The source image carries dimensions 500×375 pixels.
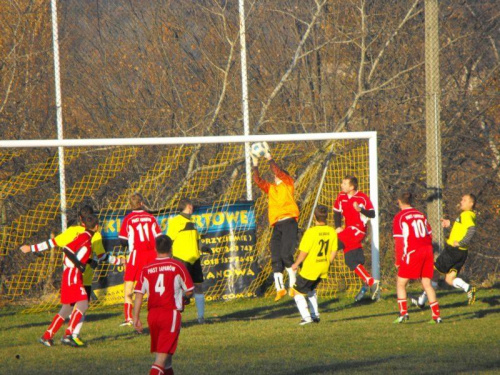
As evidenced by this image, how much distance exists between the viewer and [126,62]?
16656mm

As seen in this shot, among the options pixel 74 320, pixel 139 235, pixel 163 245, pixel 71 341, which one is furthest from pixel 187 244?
pixel 163 245

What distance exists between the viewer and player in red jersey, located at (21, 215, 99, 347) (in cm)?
938

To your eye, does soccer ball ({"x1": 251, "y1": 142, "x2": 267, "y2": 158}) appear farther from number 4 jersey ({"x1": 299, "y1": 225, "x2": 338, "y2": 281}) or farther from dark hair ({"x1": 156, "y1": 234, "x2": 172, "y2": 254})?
dark hair ({"x1": 156, "y1": 234, "x2": 172, "y2": 254})

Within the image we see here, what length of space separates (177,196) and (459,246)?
533cm

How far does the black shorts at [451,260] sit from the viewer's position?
1153cm

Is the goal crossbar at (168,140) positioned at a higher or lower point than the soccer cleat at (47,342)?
higher

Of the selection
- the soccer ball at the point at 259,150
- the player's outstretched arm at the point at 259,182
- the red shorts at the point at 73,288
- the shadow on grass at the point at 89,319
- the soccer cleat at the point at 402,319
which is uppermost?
the soccer ball at the point at 259,150

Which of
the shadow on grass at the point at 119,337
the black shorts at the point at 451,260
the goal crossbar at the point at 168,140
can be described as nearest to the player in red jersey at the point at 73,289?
the shadow on grass at the point at 119,337

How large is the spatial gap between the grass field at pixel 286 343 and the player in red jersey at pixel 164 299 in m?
0.98

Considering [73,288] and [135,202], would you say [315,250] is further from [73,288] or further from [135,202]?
[73,288]

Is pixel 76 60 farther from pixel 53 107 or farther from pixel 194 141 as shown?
pixel 194 141

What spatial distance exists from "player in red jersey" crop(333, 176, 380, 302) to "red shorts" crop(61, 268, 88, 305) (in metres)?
4.24

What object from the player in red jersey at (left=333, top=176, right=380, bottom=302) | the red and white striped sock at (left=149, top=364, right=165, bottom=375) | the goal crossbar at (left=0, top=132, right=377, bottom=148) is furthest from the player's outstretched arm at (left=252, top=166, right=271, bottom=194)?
the red and white striped sock at (left=149, top=364, right=165, bottom=375)

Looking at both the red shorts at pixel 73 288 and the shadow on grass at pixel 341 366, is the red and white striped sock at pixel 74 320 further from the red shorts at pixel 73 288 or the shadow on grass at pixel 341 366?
the shadow on grass at pixel 341 366
